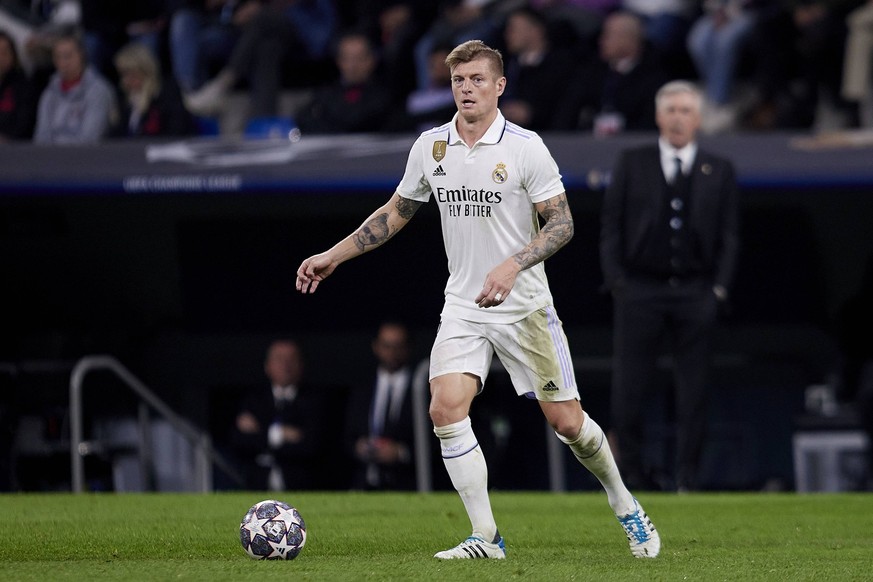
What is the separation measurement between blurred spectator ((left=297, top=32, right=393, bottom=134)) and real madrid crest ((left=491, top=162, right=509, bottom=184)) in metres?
6.98

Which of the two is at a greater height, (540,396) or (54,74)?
(54,74)

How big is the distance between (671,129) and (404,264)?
4372mm

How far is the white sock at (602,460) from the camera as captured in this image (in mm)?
6621

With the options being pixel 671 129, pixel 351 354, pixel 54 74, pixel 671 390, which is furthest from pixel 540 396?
pixel 54 74

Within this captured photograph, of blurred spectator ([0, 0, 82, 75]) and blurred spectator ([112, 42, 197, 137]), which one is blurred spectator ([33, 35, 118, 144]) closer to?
blurred spectator ([112, 42, 197, 137])

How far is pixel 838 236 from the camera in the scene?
44.2 ft

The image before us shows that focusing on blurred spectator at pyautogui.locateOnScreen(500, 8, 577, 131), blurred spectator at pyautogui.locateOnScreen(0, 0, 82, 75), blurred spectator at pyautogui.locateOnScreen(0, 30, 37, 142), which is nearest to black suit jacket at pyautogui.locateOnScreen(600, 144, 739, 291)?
blurred spectator at pyautogui.locateOnScreen(500, 8, 577, 131)

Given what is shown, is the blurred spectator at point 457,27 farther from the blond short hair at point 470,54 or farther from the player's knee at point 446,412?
the player's knee at point 446,412

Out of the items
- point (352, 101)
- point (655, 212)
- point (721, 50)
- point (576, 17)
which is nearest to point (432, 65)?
point (352, 101)

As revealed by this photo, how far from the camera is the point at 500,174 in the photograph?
6.52 metres

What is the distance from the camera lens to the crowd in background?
1312 cm

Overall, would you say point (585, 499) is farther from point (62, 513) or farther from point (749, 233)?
point (749, 233)

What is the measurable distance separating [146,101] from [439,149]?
7541 millimetres

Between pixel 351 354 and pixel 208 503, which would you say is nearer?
pixel 208 503
